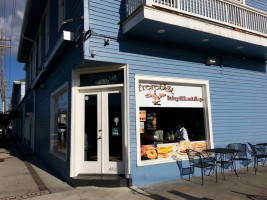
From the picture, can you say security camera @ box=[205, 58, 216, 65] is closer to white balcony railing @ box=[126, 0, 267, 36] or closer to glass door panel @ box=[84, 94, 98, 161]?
white balcony railing @ box=[126, 0, 267, 36]

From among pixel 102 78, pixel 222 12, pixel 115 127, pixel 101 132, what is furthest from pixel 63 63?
pixel 222 12

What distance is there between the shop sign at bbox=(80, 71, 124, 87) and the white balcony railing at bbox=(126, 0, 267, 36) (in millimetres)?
1575

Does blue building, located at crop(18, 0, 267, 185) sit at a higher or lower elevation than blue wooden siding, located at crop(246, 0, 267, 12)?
lower

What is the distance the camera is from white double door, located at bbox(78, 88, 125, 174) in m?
5.57

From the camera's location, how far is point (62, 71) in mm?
7020

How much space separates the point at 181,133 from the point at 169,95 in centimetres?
116

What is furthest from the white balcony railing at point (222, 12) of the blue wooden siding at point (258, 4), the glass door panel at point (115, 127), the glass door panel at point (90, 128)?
the glass door panel at point (90, 128)

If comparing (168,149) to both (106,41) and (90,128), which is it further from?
(106,41)

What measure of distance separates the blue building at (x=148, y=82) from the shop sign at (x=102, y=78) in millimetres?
27

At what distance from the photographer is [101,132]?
570 centimetres

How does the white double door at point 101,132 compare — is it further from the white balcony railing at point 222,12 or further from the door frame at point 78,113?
the white balcony railing at point 222,12

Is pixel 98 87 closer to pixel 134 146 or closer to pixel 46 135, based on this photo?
pixel 134 146

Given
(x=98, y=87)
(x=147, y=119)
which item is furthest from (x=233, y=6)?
(x=98, y=87)

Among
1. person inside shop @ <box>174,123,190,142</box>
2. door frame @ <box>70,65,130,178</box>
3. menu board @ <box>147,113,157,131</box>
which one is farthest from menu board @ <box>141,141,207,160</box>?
door frame @ <box>70,65,130,178</box>
